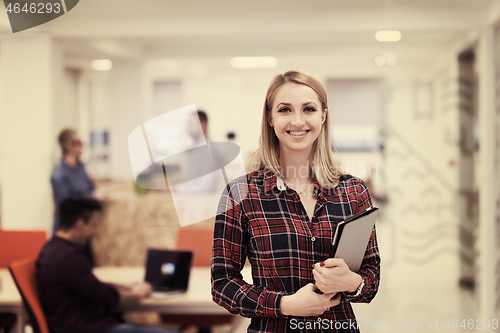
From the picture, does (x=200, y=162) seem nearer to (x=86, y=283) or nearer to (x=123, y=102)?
(x=123, y=102)

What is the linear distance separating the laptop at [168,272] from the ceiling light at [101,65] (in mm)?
719

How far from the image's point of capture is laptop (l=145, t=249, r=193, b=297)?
4.80 feet

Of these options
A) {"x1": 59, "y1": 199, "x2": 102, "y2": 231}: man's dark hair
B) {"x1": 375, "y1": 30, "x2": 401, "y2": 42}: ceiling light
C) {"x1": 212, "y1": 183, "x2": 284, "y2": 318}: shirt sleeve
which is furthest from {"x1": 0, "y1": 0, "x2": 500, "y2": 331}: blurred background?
{"x1": 212, "y1": 183, "x2": 284, "y2": 318}: shirt sleeve

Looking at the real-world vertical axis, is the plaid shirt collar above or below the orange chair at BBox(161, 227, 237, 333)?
above

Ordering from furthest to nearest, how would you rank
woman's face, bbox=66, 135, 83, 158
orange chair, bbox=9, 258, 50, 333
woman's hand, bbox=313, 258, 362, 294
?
woman's face, bbox=66, 135, 83, 158
orange chair, bbox=9, 258, 50, 333
woman's hand, bbox=313, 258, 362, 294

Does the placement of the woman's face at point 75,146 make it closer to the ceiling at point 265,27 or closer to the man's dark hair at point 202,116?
the ceiling at point 265,27

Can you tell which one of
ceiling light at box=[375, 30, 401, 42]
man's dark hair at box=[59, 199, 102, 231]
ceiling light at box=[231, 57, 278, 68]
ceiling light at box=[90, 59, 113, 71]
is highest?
ceiling light at box=[375, 30, 401, 42]

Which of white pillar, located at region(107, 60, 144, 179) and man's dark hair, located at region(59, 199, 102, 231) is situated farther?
man's dark hair, located at region(59, 199, 102, 231)

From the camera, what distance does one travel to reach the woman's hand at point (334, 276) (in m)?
0.67

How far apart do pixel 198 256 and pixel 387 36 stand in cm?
126

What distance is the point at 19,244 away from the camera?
1.86m

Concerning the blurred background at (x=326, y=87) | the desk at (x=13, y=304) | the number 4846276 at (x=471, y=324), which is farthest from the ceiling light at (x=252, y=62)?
the desk at (x=13, y=304)

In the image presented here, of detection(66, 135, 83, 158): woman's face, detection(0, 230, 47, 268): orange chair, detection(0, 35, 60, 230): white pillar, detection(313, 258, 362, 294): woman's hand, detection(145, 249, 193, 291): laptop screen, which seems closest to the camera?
detection(313, 258, 362, 294): woman's hand

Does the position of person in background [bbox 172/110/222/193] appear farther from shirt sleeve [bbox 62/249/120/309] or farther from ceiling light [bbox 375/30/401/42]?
ceiling light [bbox 375/30/401/42]
